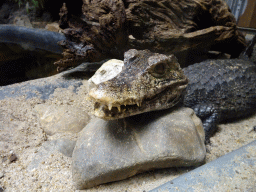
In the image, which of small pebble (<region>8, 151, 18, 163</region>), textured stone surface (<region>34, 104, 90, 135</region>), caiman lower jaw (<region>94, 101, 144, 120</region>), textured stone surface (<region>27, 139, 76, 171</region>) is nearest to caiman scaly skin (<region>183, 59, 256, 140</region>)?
caiman lower jaw (<region>94, 101, 144, 120</region>)

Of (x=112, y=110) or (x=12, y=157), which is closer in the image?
(x=112, y=110)

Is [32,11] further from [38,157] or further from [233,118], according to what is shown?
[233,118]

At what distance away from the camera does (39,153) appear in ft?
5.37

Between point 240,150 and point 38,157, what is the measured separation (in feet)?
5.19

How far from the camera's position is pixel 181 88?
1.83 metres

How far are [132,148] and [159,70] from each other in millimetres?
698

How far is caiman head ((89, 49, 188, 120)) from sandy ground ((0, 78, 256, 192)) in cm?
54

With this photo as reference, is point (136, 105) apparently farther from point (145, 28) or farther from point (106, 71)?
point (145, 28)

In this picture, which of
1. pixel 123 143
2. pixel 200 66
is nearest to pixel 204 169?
pixel 123 143

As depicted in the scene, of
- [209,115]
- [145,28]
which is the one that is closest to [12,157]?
[209,115]

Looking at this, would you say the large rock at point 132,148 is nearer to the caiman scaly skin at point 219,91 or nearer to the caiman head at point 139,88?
the caiman head at point 139,88

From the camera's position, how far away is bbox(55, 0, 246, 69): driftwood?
263 centimetres

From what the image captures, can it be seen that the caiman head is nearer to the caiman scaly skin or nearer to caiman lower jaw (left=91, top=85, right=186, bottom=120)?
caiman lower jaw (left=91, top=85, right=186, bottom=120)

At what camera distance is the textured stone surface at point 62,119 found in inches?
74.6
